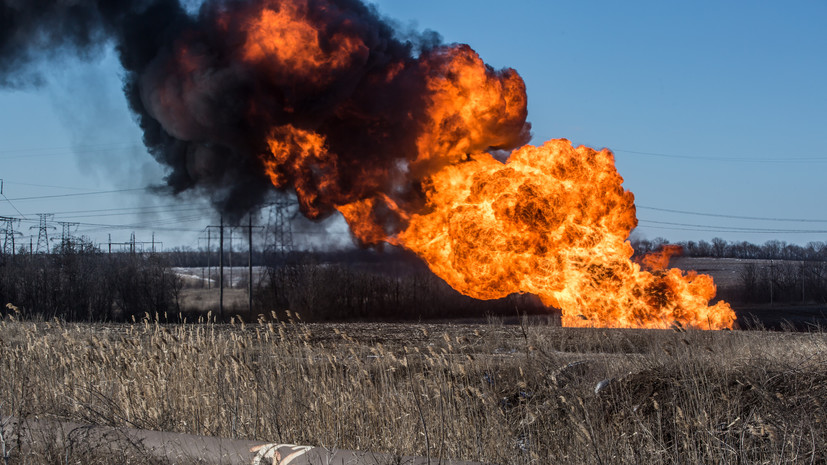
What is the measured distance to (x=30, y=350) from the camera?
11.8 metres

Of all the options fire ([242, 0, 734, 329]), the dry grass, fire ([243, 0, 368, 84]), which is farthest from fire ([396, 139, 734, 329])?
the dry grass

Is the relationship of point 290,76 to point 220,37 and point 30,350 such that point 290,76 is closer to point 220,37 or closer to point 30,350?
point 220,37

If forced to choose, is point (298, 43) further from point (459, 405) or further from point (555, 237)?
point (459, 405)

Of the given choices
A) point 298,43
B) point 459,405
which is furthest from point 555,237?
point 459,405

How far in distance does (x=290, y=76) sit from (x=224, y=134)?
10.3ft

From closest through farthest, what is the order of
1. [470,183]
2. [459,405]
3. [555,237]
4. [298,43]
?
[459,405]
[298,43]
[555,237]
[470,183]

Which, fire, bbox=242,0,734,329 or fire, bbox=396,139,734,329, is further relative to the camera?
fire, bbox=396,139,734,329

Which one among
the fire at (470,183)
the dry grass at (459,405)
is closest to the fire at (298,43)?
the fire at (470,183)

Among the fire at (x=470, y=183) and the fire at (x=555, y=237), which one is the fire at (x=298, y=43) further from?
the fire at (x=555, y=237)

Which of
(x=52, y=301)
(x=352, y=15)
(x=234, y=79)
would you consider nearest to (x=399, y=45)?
(x=352, y=15)

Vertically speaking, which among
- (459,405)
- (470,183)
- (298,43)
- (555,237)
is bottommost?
(459,405)

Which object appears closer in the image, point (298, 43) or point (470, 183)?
point (298, 43)

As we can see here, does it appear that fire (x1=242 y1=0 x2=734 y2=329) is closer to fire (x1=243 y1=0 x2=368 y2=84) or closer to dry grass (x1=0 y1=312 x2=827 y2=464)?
fire (x1=243 y1=0 x2=368 y2=84)

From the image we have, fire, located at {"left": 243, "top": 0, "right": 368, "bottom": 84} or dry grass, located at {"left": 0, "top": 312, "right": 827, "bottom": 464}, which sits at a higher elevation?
fire, located at {"left": 243, "top": 0, "right": 368, "bottom": 84}
